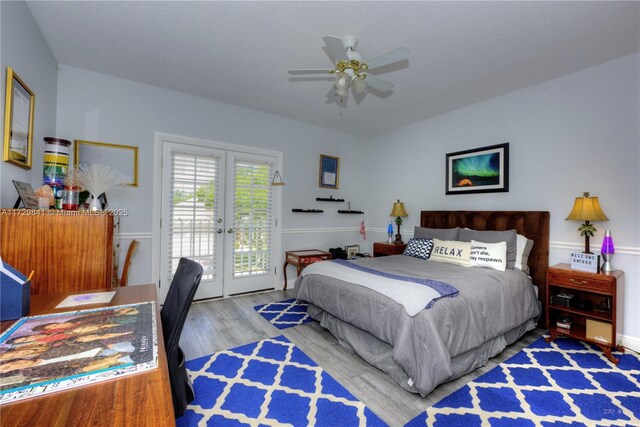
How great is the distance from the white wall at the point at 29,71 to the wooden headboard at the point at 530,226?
4396 mm

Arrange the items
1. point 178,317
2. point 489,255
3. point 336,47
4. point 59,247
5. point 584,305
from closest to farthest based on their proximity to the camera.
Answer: point 178,317, point 59,247, point 336,47, point 584,305, point 489,255

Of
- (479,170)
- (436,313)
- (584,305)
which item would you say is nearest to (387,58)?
(436,313)

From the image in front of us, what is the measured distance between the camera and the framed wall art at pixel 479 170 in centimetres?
348

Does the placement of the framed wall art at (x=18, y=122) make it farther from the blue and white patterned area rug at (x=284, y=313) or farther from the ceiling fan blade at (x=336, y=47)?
the blue and white patterned area rug at (x=284, y=313)

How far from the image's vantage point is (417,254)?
11.6 feet

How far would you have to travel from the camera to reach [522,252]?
304 centimetres

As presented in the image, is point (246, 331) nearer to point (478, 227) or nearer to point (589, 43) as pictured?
point (478, 227)

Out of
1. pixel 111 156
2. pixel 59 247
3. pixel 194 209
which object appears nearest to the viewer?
pixel 59 247

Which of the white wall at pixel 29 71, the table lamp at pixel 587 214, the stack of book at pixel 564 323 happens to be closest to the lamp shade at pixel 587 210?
the table lamp at pixel 587 214

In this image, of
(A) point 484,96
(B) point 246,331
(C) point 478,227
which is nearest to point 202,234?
(B) point 246,331

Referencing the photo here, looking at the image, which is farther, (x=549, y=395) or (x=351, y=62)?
(x=351, y=62)

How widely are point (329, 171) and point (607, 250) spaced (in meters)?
3.52

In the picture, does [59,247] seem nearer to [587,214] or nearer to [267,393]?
[267,393]

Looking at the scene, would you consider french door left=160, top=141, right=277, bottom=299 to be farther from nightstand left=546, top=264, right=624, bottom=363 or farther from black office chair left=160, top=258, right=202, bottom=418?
nightstand left=546, top=264, right=624, bottom=363
